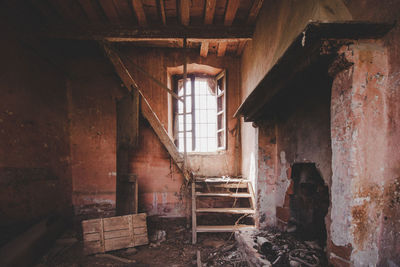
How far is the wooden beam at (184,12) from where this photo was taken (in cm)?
312

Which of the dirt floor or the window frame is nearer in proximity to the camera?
the dirt floor

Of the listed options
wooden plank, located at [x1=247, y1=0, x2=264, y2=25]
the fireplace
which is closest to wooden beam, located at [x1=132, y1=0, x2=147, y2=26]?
wooden plank, located at [x1=247, y1=0, x2=264, y2=25]

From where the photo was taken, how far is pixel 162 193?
13.6 feet

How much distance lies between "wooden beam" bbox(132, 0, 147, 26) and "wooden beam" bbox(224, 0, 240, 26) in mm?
1477

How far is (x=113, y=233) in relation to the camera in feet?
10.4

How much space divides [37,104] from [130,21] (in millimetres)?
2304

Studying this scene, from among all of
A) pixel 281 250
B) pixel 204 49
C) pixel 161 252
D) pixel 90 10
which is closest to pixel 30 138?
pixel 90 10

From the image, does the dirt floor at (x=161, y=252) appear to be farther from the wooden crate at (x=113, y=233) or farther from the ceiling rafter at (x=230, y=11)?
the ceiling rafter at (x=230, y=11)

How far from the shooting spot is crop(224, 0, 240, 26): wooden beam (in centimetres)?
314

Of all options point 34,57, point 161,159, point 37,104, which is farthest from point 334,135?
point 34,57

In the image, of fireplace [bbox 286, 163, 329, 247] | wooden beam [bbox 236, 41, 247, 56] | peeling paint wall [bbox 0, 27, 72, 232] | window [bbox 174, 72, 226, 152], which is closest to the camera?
fireplace [bbox 286, 163, 329, 247]

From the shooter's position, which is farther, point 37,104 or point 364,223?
point 37,104

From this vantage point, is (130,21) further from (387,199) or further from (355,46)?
(387,199)

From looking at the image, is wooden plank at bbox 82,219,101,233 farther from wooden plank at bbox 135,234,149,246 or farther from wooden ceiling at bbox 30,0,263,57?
wooden ceiling at bbox 30,0,263,57
